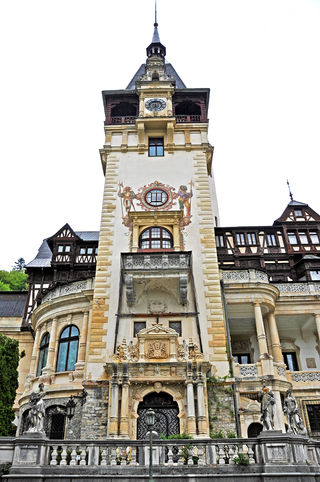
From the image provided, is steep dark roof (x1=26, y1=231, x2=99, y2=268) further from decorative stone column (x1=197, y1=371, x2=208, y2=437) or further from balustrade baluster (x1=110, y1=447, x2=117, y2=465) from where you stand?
balustrade baluster (x1=110, y1=447, x2=117, y2=465)

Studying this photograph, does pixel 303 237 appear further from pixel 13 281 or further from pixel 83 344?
pixel 13 281

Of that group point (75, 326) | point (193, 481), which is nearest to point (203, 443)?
point (193, 481)

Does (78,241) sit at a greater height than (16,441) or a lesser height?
greater

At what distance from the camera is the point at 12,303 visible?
109 feet

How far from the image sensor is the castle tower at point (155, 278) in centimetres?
1997

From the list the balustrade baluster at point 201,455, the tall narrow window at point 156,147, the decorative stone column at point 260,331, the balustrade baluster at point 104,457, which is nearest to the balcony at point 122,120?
the tall narrow window at point 156,147

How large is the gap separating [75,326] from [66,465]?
1218cm

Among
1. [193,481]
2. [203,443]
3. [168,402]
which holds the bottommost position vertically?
[193,481]

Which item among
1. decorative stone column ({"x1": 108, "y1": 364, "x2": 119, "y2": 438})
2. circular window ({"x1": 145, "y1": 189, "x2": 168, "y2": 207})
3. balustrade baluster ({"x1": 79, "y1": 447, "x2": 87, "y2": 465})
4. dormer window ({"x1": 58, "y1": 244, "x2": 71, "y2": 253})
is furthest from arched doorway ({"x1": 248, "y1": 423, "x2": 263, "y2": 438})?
dormer window ({"x1": 58, "y1": 244, "x2": 71, "y2": 253})

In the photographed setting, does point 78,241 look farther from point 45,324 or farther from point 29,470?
point 29,470

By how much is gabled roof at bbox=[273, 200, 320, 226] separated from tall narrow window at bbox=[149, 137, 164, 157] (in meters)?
11.6

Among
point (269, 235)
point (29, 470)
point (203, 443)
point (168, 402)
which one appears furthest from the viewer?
point (269, 235)

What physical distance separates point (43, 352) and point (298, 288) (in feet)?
56.5

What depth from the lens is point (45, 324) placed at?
25.6 metres
